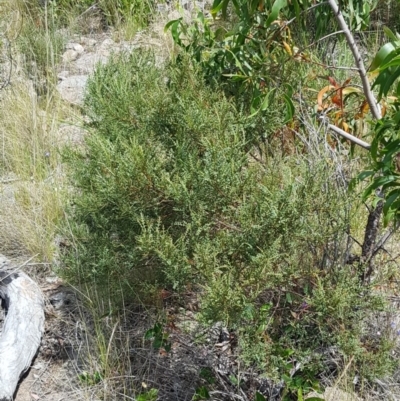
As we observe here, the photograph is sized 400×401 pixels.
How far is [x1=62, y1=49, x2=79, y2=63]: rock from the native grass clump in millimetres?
3534

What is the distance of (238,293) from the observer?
2.27 m

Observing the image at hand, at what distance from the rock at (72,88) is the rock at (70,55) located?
46cm

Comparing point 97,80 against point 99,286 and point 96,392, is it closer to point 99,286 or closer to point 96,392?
point 99,286

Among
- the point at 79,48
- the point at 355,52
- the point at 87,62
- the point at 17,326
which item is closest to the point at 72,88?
the point at 87,62

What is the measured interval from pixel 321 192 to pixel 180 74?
0.96m

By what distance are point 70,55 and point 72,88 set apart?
0.92m

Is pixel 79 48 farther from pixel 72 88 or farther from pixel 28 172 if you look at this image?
pixel 28 172

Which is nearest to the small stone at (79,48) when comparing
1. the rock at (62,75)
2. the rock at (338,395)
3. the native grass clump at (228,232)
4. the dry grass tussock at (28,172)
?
the rock at (62,75)

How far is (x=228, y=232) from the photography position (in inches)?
95.9

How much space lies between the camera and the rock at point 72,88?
17.2ft

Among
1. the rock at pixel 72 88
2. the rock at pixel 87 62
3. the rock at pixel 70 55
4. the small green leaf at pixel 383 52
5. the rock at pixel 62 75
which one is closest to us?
the small green leaf at pixel 383 52

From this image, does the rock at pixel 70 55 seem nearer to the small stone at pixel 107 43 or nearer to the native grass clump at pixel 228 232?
the small stone at pixel 107 43

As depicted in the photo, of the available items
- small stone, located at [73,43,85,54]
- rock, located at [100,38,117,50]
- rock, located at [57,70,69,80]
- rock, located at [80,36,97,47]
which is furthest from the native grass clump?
rock, located at [80,36,97,47]

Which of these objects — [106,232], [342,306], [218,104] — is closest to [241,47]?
[218,104]
